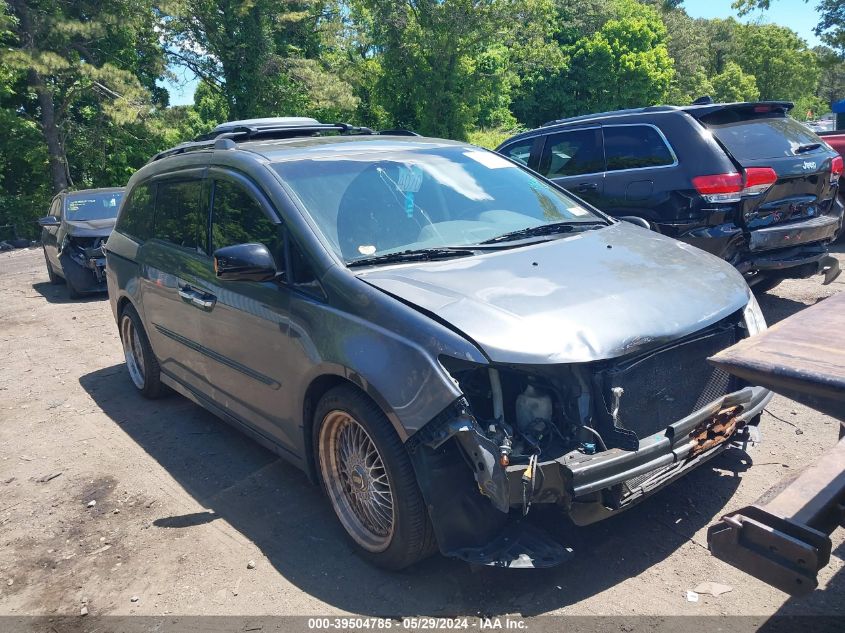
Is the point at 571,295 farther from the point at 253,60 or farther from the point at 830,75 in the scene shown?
the point at 830,75

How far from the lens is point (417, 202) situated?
398cm

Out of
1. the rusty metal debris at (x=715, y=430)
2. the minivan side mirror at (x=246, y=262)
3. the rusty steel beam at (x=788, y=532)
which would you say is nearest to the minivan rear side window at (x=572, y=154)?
the rusty metal debris at (x=715, y=430)

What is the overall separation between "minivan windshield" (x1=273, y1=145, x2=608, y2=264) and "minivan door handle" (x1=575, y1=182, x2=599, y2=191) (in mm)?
2769

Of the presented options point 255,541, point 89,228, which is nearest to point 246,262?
point 255,541

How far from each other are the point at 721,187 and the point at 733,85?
206 feet

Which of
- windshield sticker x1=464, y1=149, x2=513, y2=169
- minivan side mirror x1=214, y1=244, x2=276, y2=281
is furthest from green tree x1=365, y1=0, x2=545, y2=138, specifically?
minivan side mirror x1=214, y1=244, x2=276, y2=281

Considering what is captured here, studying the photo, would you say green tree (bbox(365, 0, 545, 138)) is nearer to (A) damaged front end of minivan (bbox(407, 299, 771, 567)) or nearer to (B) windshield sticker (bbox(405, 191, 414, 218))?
(B) windshield sticker (bbox(405, 191, 414, 218))

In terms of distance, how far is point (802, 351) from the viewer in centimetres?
213

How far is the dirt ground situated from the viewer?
3.03m

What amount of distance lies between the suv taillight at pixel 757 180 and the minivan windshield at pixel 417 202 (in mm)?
2453

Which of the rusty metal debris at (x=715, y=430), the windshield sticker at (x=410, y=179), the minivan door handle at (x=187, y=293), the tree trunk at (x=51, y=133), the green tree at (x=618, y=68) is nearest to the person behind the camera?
the rusty metal debris at (x=715, y=430)

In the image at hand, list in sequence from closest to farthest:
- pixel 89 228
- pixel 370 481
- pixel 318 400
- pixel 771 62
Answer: pixel 370 481
pixel 318 400
pixel 89 228
pixel 771 62

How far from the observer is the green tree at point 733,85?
198 ft

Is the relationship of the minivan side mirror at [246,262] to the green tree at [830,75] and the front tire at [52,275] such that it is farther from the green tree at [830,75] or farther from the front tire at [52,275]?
the green tree at [830,75]
